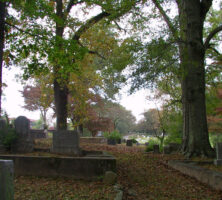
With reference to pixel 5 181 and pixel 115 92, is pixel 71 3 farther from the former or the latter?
pixel 5 181

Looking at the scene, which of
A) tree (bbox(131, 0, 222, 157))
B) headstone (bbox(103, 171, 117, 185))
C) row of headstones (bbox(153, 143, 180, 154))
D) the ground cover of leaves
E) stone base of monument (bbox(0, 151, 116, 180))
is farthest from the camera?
row of headstones (bbox(153, 143, 180, 154))

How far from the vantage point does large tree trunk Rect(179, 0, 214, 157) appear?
34.1 ft

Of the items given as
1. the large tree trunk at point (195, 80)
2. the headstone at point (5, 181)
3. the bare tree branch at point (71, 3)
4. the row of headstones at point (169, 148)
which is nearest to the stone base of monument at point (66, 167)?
the headstone at point (5, 181)

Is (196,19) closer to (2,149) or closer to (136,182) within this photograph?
(136,182)

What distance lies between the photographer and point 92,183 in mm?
6379

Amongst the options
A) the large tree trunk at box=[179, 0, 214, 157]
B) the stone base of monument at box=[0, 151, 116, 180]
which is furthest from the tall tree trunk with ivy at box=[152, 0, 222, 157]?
the stone base of monument at box=[0, 151, 116, 180]

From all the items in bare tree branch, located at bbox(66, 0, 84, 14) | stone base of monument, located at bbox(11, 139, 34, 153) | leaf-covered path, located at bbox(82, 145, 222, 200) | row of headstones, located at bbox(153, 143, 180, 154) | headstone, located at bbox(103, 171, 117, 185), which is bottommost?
leaf-covered path, located at bbox(82, 145, 222, 200)

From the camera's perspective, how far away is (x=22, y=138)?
10.5m

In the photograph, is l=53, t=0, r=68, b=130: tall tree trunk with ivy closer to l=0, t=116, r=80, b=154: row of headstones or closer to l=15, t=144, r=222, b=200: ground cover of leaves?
l=0, t=116, r=80, b=154: row of headstones

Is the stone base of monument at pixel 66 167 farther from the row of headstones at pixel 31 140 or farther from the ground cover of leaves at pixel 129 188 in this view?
the row of headstones at pixel 31 140

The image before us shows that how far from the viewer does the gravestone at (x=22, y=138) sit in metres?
10.4

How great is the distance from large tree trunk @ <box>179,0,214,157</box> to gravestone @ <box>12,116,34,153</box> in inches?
276

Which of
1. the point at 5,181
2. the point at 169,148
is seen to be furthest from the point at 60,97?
the point at 5,181

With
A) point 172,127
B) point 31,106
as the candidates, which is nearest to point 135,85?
point 172,127
